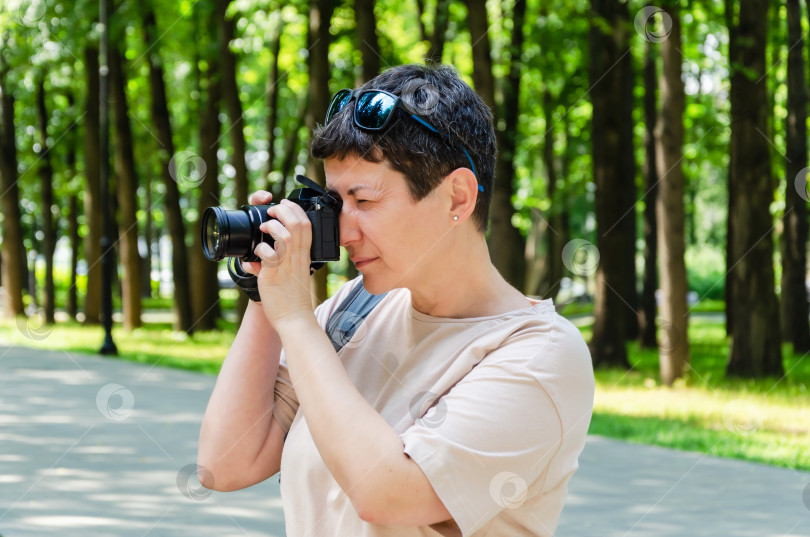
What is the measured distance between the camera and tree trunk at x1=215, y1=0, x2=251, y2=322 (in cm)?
1636

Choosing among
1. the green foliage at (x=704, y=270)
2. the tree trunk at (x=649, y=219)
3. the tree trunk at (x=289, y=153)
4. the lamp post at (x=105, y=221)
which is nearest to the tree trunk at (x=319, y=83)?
the lamp post at (x=105, y=221)

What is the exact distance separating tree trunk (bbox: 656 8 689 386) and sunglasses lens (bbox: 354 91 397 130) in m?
9.78

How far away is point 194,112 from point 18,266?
18.4 ft

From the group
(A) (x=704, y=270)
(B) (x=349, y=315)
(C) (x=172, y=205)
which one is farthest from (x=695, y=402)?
(A) (x=704, y=270)

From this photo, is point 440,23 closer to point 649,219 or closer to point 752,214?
point 649,219

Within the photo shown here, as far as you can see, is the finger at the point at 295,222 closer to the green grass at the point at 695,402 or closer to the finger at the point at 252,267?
the finger at the point at 252,267

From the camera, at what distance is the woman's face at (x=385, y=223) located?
1.86 metres

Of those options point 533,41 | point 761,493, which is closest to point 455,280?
point 761,493

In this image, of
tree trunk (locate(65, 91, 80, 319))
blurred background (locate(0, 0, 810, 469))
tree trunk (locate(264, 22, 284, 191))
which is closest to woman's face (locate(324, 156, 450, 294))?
blurred background (locate(0, 0, 810, 469))

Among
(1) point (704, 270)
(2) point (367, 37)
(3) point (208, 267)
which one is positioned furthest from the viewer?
(1) point (704, 270)

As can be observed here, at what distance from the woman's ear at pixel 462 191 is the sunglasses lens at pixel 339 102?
0.85ft

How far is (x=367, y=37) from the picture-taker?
13.7m

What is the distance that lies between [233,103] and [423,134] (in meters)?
15.6

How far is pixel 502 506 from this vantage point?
5.70 feet
